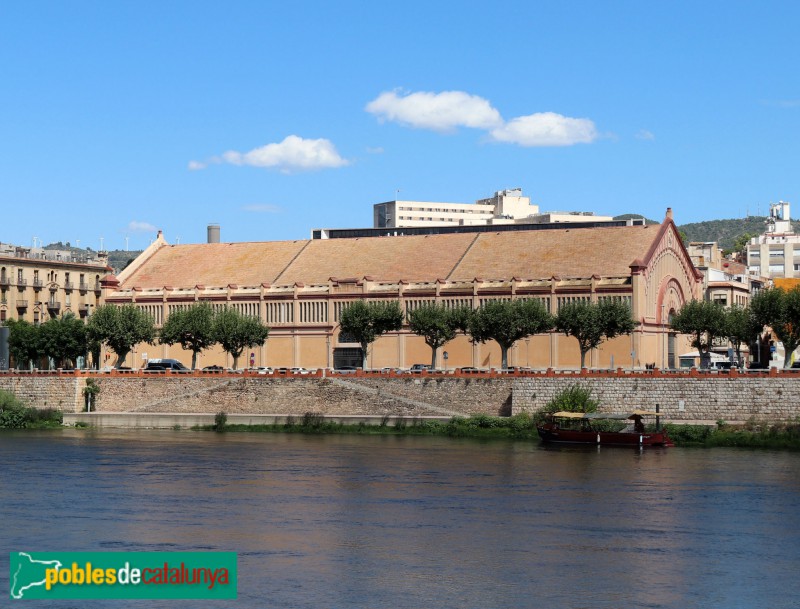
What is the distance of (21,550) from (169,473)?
23.3m

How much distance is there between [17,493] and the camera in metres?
67.0

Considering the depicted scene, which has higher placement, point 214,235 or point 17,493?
point 214,235

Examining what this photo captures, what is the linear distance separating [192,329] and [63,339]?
51.2 feet

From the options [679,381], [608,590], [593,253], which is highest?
[593,253]

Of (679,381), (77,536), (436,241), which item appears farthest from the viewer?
(436,241)

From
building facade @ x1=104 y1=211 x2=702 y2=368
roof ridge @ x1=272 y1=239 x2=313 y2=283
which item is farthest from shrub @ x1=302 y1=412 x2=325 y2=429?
roof ridge @ x1=272 y1=239 x2=313 y2=283

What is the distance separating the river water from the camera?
46.8 metres

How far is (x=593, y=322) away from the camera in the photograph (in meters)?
107

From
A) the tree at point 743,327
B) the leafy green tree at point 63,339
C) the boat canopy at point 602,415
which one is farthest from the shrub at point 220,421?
the tree at point 743,327

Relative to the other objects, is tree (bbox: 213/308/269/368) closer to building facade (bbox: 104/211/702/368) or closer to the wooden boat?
building facade (bbox: 104/211/702/368)

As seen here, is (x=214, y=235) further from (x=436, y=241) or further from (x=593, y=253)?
(x=593, y=253)

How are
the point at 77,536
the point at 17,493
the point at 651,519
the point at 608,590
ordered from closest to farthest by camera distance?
the point at 608,590, the point at 77,536, the point at 651,519, the point at 17,493

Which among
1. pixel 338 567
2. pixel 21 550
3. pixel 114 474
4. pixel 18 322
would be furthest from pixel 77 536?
pixel 18 322

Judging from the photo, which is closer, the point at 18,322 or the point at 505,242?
the point at 505,242
